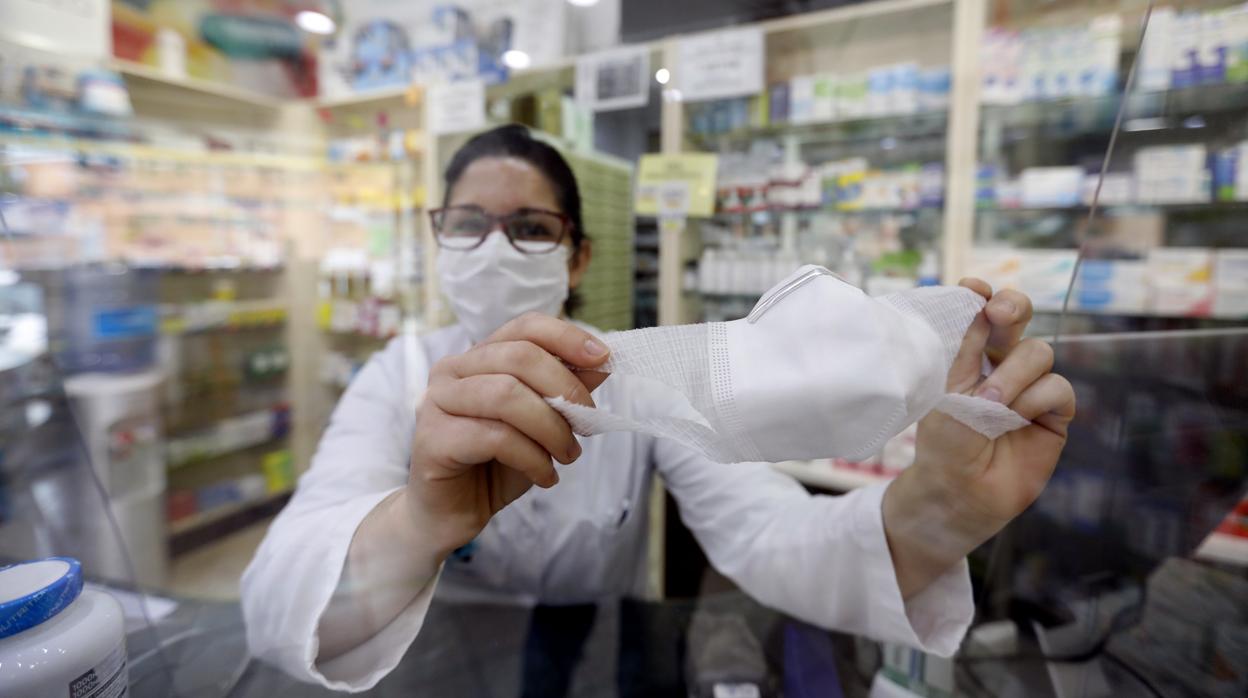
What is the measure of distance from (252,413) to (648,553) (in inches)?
29.7

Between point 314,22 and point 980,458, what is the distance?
3.59 ft

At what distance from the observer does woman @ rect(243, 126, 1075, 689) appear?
1.49 feet

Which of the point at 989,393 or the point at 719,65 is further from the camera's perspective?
the point at 719,65

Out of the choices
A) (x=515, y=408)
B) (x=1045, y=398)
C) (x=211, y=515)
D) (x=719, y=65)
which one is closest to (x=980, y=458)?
(x=1045, y=398)

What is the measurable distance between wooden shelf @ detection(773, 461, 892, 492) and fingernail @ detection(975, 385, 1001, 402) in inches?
16.8

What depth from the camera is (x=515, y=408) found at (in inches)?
16.8

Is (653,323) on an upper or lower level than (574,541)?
upper

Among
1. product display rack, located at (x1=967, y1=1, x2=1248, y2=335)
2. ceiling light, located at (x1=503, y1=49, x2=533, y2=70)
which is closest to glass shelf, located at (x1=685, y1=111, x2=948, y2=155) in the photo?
product display rack, located at (x1=967, y1=1, x2=1248, y2=335)

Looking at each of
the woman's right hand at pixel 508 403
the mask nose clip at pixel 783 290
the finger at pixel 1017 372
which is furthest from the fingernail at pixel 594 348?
the finger at pixel 1017 372

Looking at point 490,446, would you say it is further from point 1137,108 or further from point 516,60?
point 1137,108

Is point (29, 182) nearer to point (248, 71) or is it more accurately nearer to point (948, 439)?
point (248, 71)

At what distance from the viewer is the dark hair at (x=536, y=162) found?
0.64 meters

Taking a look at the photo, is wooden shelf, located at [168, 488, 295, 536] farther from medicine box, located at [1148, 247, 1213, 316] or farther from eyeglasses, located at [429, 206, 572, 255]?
medicine box, located at [1148, 247, 1213, 316]

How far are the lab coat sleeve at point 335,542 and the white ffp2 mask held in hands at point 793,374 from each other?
30cm
